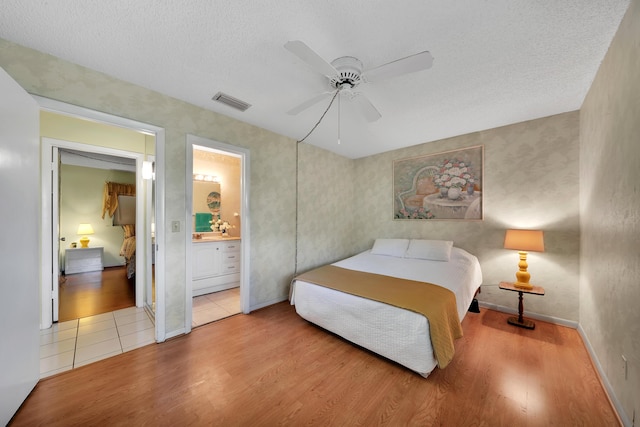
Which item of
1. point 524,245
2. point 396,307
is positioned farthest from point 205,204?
point 524,245

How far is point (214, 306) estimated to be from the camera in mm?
3088

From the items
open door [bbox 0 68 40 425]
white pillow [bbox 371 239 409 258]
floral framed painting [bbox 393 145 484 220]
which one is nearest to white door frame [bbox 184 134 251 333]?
open door [bbox 0 68 40 425]

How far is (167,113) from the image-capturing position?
2258mm

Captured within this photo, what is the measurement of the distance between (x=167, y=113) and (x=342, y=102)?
1775mm

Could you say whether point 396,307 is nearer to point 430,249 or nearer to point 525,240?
point 430,249

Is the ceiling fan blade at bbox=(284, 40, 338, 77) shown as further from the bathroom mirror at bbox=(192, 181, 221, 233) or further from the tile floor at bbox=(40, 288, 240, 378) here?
the bathroom mirror at bbox=(192, 181, 221, 233)

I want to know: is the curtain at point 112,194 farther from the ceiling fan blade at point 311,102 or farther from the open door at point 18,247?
the ceiling fan blade at point 311,102

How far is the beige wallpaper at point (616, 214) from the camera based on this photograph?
126 centimetres

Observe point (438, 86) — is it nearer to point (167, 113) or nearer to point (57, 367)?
point (167, 113)

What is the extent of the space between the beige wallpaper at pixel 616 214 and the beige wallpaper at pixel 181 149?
10.0ft

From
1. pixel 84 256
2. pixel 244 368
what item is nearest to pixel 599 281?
pixel 244 368

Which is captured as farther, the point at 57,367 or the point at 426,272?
the point at 426,272

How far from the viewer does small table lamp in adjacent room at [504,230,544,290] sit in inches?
96.1

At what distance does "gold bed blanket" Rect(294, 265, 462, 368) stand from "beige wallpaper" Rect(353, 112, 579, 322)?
4.85 feet
